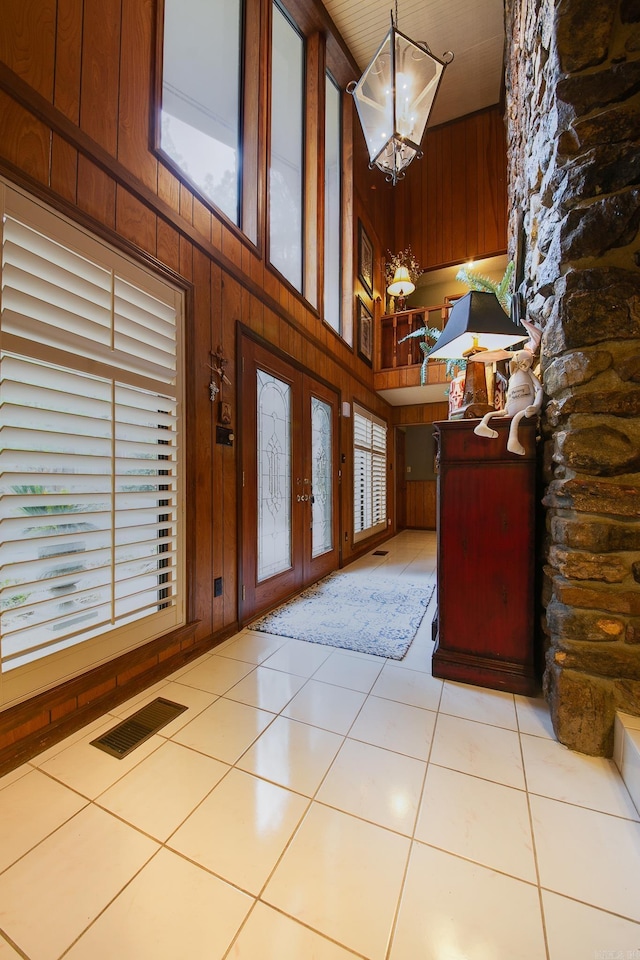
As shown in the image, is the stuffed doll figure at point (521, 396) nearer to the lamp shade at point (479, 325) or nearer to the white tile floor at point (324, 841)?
the lamp shade at point (479, 325)

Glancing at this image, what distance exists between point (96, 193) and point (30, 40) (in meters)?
0.46

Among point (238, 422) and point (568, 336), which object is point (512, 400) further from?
point (238, 422)

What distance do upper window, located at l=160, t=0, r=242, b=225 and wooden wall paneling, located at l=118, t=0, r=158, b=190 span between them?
0.16 meters

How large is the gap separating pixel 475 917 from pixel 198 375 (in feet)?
7.65

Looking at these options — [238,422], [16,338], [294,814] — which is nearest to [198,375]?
[238,422]

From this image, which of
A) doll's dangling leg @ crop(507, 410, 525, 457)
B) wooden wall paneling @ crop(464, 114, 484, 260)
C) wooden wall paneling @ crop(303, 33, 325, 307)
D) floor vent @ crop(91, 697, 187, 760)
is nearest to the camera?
floor vent @ crop(91, 697, 187, 760)

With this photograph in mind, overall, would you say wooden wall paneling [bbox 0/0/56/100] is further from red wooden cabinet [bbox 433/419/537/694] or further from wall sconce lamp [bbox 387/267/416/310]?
wall sconce lamp [bbox 387/267/416/310]

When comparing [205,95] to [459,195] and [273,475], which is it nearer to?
[273,475]

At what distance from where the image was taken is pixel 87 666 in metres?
1.55

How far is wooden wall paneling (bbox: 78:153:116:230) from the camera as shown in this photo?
60.6 inches

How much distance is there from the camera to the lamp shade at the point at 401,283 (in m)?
5.51

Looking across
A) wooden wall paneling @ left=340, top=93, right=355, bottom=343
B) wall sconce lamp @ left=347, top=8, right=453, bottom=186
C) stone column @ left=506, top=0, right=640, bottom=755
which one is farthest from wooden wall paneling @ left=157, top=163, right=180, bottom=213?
wooden wall paneling @ left=340, top=93, right=355, bottom=343

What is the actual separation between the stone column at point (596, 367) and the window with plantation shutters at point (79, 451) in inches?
71.5

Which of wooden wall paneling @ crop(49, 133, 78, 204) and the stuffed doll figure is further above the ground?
wooden wall paneling @ crop(49, 133, 78, 204)
